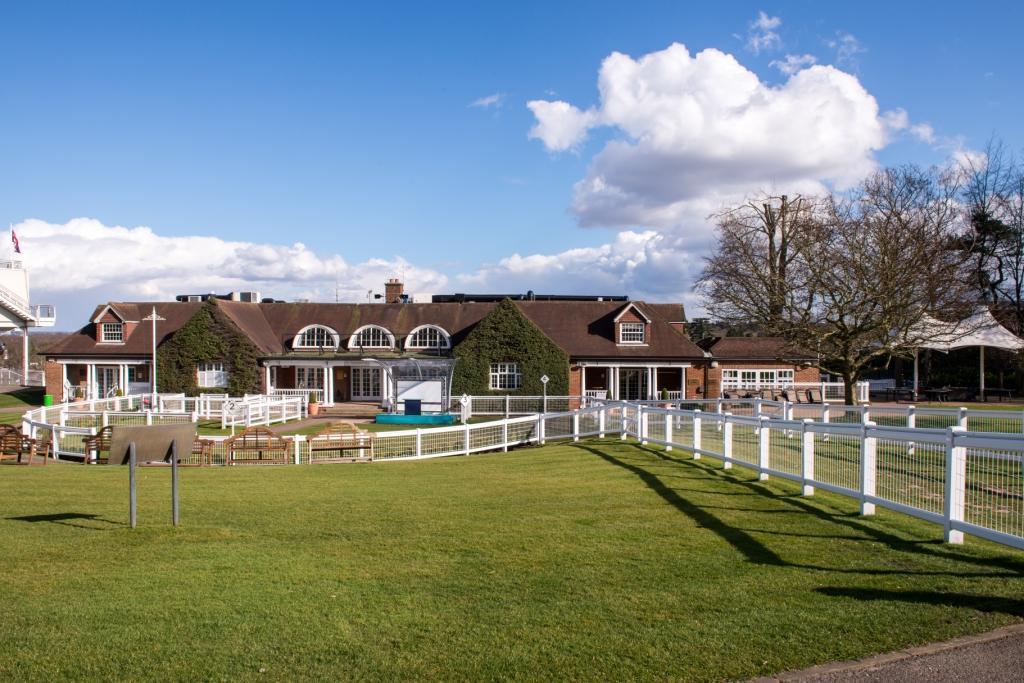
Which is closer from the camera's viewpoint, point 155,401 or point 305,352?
point 155,401

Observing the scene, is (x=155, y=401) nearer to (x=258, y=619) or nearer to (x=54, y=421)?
(x=54, y=421)

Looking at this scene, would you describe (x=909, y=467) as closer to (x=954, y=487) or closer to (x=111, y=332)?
(x=954, y=487)

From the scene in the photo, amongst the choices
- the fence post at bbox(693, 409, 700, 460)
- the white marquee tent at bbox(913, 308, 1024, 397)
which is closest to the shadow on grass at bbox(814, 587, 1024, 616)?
the fence post at bbox(693, 409, 700, 460)

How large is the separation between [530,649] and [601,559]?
2461 mm

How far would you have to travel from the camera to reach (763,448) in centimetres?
1245

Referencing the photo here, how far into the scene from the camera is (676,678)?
200 inches

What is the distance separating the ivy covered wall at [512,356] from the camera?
1678 inches

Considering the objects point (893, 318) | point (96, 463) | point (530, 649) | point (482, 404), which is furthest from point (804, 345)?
point (530, 649)

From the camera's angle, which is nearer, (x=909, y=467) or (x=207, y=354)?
(x=909, y=467)

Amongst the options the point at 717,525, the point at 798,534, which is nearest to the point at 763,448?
the point at 717,525

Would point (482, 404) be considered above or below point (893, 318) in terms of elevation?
below

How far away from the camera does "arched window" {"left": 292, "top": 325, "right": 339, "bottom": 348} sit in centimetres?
4553

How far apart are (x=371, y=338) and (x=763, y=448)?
35546mm

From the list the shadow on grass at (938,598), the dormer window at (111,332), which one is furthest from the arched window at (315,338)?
the shadow on grass at (938,598)
